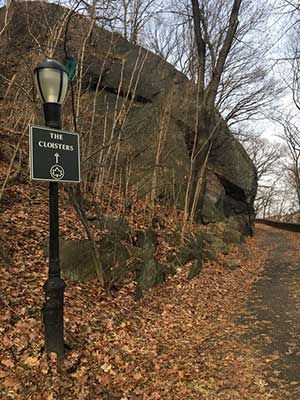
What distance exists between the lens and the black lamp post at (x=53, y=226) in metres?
3.14

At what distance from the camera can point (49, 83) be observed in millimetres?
3145

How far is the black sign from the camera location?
2959 mm

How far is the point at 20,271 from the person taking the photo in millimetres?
4559

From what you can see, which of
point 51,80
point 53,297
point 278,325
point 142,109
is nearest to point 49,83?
point 51,80

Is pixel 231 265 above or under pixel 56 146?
under

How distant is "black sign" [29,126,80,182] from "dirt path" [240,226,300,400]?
3006 mm

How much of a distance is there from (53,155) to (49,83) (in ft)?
2.41

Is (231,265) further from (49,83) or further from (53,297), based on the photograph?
(49,83)

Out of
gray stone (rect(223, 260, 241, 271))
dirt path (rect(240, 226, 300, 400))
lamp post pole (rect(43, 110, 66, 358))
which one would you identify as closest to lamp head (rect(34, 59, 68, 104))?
lamp post pole (rect(43, 110, 66, 358))

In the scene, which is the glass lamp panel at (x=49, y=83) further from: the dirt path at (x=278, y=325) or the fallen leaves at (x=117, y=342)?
the dirt path at (x=278, y=325)

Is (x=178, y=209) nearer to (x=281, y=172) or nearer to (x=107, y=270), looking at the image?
(x=107, y=270)

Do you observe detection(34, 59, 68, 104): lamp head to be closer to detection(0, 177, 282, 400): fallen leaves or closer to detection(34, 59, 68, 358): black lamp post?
detection(34, 59, 68, 358): black lamp post

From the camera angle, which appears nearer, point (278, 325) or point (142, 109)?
point (278, 325)

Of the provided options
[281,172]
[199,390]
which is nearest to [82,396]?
[199,390]
